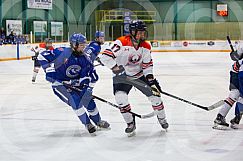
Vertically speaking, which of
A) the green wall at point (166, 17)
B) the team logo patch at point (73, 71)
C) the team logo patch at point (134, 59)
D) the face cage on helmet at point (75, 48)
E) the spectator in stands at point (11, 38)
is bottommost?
the team logo patch at point (73, 71)

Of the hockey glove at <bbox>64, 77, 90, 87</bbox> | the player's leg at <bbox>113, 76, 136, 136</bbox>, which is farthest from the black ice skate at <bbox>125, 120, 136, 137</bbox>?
the hockey glove at <bbox>64, 77, 90, 87</bbox>

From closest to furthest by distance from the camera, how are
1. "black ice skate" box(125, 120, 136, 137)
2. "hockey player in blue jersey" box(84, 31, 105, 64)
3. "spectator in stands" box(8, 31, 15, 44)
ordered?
"black ice skate" box(125, 120, 136, 137) → "hockey player in blue jersey" box(84, 31, 105, 64) → "spectator in stands" box(8, 31, 15, 44)

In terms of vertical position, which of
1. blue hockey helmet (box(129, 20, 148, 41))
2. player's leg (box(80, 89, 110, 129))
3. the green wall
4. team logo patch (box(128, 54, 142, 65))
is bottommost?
player's leg (box(80, 89, 110, 129))

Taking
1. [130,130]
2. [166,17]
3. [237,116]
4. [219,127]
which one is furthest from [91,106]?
[166,17]

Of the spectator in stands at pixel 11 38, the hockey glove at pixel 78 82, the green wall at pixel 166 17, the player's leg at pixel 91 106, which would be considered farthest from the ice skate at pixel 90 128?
the green wall at pixel 166 17

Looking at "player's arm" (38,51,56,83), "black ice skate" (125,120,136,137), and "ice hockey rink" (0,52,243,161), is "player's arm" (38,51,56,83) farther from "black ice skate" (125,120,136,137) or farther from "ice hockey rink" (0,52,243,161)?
"black ice skate" (125,120,136,137)

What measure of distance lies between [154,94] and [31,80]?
7.27 meters

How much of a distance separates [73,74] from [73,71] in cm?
4

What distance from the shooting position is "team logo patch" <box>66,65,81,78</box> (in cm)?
522

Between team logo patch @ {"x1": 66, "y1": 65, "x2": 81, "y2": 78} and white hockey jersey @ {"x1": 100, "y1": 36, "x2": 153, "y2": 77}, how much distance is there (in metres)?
0.36

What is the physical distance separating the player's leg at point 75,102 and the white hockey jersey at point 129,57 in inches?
19.2

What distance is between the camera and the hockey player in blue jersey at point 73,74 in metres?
5.14

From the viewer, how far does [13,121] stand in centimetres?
609

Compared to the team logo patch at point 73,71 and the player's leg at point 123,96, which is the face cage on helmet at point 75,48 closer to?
the team logo patch at point 73,71
